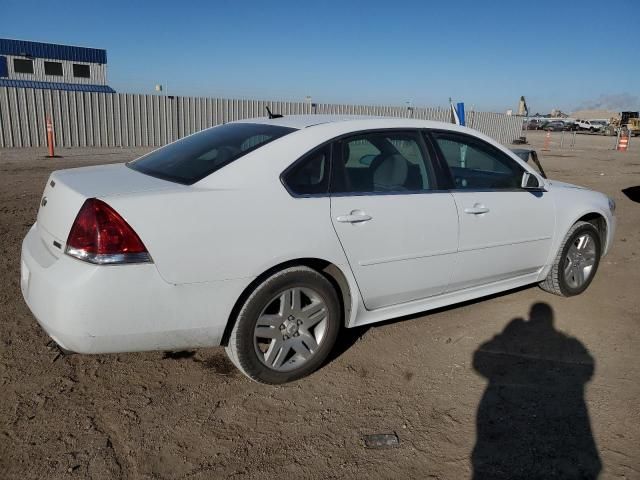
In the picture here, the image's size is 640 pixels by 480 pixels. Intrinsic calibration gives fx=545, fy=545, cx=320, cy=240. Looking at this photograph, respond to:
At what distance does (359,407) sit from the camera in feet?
10.2

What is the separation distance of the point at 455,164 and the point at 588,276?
2.03m

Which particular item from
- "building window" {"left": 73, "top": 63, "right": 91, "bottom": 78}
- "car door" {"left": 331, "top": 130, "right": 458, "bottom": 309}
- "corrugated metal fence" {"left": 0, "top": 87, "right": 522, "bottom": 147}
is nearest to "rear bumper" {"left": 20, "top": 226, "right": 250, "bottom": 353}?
"car door" {"left": 331, "top": 130, "right": 458, "bottom": 309}

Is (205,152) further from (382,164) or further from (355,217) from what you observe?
(382,164)

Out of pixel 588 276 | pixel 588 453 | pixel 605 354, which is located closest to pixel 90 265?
pixel 588 453

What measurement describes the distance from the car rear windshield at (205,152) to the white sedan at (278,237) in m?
0.02

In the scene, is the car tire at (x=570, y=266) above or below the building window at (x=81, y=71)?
below

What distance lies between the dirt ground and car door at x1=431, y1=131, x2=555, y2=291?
49cm

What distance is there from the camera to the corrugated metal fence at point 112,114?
59.6 feet

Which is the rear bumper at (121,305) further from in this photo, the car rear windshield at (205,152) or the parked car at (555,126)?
the parked car at (555,126)

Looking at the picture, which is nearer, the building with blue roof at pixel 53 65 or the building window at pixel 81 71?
the building with blue roof at pixel 53 65

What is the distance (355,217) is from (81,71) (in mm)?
37757

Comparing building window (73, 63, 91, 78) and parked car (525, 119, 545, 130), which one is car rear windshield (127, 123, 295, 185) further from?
parked car (525, 119, 545, 130)

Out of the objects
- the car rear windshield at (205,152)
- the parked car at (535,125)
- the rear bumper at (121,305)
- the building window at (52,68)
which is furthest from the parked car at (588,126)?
the rear bumper at (121,305)

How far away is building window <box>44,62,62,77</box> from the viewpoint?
114ft
